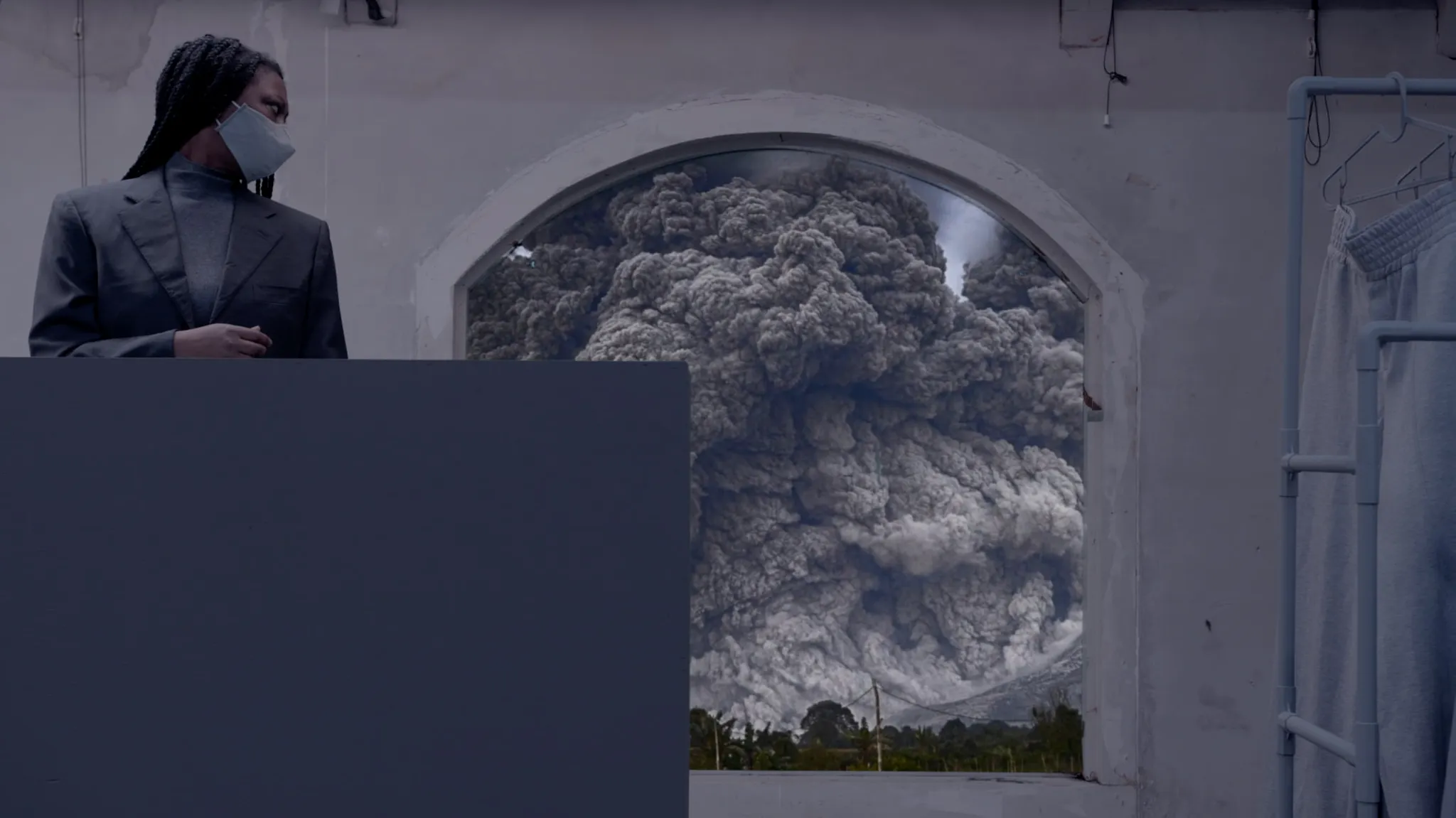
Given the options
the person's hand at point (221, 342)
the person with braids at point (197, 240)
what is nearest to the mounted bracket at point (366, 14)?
the person with braids at point (197, 240)

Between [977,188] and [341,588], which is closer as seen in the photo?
[341,588]

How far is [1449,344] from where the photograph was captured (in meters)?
1.35

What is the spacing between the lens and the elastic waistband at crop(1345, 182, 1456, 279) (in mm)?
1413

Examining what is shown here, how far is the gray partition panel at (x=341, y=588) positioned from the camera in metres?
0.82

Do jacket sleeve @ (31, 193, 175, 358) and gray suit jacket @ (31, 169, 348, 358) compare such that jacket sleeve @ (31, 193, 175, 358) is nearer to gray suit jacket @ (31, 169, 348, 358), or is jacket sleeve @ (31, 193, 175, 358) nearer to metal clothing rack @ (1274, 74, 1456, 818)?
gray suit jacket @ (31, 169, 348, 358)

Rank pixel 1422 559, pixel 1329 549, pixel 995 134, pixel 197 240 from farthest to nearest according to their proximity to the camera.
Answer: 1. pixel 995 134
2. pixel 1329 549
3. pixel 197 240
4. pixel 1422 559

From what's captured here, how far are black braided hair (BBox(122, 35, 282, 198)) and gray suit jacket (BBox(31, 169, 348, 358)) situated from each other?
58 millimetres

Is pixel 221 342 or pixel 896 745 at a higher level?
pixel 221 342

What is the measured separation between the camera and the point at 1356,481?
48.7 inches

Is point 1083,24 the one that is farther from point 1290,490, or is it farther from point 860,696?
point 860,696

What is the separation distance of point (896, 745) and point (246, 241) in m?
1.87

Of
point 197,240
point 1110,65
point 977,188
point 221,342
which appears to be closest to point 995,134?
point 977,188

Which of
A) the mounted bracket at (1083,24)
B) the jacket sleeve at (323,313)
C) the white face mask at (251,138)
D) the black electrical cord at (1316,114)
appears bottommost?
the jacket sleeve at (323,313)

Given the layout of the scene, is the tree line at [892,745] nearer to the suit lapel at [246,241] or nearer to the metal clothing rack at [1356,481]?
the metal clothing rack at [1356,481]
